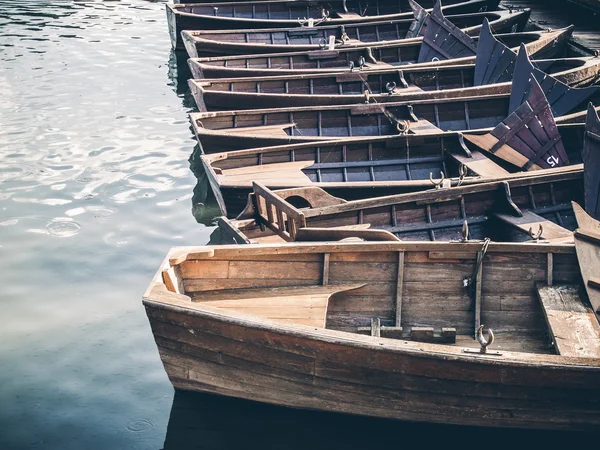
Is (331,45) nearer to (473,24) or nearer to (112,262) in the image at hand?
(473,24)

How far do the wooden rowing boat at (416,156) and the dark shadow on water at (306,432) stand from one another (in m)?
3.87

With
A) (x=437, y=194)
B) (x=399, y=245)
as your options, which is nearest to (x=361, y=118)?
(x=437, y=194)

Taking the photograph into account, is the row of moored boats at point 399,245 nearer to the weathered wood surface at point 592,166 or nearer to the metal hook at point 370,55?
the weathered wood surface at point 592,166

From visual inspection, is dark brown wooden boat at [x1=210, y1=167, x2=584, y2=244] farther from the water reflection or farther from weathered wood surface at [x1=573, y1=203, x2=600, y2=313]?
the water reflection

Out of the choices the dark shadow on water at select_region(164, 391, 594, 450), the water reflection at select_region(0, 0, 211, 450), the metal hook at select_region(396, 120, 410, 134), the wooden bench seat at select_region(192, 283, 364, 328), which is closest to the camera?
the dark shadow on water at select_region(164, 391, 594, 450)

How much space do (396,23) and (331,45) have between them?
2871 mm

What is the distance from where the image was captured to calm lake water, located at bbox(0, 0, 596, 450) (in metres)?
7.94

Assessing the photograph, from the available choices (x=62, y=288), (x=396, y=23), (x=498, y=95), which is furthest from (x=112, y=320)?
(x=396, y=23)

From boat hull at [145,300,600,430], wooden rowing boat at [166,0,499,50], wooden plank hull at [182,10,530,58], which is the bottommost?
boat hull at [145,300,600,430]

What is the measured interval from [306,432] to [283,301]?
1.44 meters

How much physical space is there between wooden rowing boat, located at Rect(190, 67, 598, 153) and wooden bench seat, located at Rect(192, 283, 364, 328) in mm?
4720

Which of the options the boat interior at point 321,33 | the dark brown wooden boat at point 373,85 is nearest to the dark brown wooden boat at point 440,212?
the dark brown wooden boat at point 373,85

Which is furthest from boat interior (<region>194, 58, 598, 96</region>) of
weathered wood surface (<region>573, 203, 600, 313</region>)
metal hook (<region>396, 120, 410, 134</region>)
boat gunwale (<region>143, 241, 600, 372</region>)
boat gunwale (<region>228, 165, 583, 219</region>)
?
boat gunwale (<region>143, 241, 600, 372</region>)

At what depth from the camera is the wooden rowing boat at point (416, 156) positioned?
11.5m
